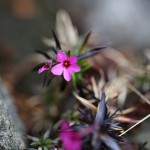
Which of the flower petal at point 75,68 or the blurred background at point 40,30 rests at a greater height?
the blurred background at point 40,30

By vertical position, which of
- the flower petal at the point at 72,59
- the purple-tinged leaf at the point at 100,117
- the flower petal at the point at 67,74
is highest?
the flower petal at the point at 72,59

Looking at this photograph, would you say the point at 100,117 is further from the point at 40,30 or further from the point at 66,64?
the point at 40,30

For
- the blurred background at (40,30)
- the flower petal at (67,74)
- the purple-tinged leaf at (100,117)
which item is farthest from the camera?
the blurred background at (40,30)

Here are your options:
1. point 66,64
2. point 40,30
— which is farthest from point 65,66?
point 40,30

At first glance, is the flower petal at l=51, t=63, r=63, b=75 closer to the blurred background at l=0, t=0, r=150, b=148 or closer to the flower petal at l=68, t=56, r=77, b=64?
the flower petal at l=68, t=56, r=77, b=64

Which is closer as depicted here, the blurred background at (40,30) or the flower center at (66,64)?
the flower center at (66,64)

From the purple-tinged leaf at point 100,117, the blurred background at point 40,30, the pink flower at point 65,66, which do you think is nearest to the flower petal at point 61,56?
the pink flower at point 65,66

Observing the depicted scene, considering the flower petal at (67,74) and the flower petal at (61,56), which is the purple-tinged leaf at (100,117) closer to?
the flower petal at (67,74)
